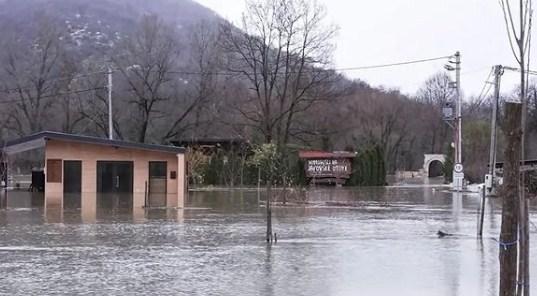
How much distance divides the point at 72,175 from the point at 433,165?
56.0 m

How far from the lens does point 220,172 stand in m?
55.5

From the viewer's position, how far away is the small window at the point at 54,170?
40812 mm

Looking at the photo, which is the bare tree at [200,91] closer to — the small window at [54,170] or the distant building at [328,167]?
the distant building at [328,167]

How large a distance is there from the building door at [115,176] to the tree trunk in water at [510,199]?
36599 millimetres

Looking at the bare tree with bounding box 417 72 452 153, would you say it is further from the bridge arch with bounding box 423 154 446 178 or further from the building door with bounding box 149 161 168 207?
the building door with bounding box 149 161 168 207

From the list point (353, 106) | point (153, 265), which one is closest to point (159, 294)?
point (153, 265)

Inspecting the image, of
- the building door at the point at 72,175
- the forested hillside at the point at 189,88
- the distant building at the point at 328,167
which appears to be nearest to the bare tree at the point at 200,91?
the forested hillside at the point at 189,88

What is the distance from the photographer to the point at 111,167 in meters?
41.3

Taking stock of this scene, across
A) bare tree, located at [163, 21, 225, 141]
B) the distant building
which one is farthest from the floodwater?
bare tree, located at [163, 21, 225, 141]

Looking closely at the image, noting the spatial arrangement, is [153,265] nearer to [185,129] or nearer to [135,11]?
[185,129]

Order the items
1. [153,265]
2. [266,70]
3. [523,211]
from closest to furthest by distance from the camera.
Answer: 1. [523,211]
2. [153,265]
3. [266,70]

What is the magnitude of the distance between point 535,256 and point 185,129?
54.4 meters

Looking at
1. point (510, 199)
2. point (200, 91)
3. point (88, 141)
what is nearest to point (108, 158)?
point (88, 141)

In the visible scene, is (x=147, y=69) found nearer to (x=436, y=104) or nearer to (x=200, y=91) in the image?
(x=200, y=91)
